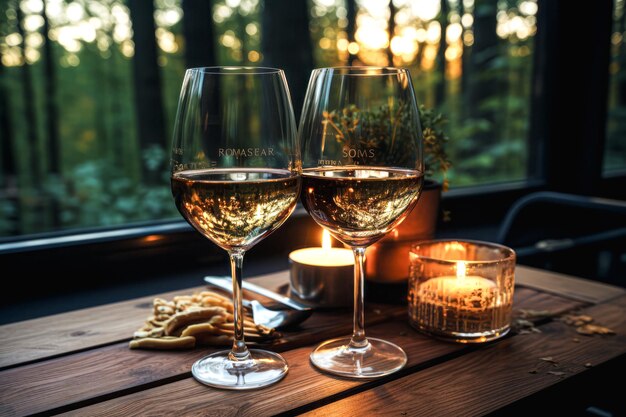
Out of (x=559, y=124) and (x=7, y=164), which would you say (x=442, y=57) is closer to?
(x=559, y=124)

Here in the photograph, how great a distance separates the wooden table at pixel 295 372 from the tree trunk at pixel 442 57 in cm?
426

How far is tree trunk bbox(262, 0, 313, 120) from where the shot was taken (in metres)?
2.04

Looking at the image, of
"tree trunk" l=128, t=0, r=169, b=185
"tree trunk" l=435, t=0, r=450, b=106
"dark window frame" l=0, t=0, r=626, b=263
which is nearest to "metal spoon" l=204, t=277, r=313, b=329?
"dark window frame" l=0, t=0, r=626, b=263

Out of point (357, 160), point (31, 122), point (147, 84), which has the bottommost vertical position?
point (357, 160)

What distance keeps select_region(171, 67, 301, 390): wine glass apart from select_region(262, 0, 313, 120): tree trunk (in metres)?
1.45

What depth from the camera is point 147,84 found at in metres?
3.96

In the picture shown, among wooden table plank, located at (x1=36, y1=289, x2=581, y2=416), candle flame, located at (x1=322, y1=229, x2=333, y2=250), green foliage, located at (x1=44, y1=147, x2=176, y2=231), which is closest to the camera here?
wooden table plank, located at (x1=36, y1=289, x2=581, y2=416)

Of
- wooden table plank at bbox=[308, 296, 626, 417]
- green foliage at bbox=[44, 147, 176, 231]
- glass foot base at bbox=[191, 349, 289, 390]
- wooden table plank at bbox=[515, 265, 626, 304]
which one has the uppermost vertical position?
glass foot base at bbox=[191, 349, 289, 390]

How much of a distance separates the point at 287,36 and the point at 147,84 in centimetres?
220

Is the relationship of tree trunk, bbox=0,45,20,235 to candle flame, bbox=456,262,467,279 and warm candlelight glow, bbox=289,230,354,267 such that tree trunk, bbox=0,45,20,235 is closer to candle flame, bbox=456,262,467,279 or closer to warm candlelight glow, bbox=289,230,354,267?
warm candlelight glow, bbox=289,230,354,267

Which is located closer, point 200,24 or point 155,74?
point 200,24

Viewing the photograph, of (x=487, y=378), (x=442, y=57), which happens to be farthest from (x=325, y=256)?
(x=442, y=57)

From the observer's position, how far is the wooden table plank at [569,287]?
993mm

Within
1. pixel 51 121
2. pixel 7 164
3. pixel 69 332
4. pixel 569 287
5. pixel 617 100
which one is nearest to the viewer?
pixel 69 332
